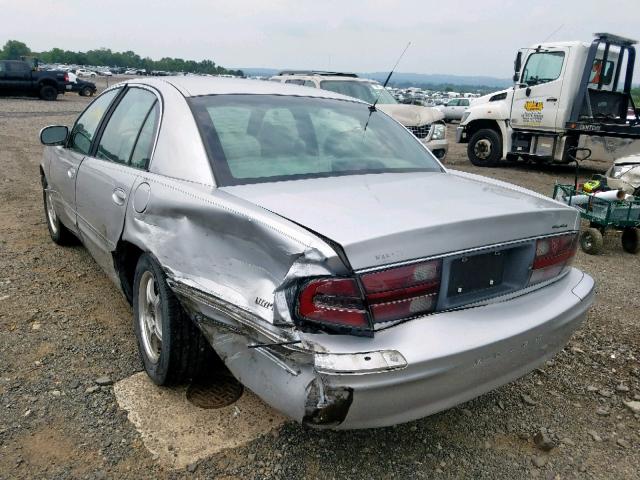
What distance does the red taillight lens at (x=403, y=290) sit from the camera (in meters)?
1.82

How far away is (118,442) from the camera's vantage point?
2361 millimetres

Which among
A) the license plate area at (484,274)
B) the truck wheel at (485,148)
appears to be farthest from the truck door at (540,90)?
the license plate area at (484,274)

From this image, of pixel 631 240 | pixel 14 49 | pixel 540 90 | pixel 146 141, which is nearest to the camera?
pixel 146 141

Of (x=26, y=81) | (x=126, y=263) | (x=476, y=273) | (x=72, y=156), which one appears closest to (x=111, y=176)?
(x=126, y=263)

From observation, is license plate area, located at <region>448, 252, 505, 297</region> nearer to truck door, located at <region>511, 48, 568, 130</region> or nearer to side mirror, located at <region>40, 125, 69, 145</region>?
side mirror, located at <region>40, 125, 69, 145</region>

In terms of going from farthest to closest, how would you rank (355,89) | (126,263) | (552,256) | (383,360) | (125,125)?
(355,89), (125,125), (126,263), (552,256), (383,360)

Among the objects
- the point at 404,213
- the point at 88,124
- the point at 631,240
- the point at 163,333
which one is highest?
the point at 88,124

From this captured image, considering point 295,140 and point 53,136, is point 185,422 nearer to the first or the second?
point 295,140

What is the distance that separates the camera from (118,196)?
2.92 metres

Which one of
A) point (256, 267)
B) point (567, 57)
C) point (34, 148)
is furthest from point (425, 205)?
point (34, 148)

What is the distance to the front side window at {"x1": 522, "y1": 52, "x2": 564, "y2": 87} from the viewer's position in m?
11.0

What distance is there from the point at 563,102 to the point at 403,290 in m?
10.5

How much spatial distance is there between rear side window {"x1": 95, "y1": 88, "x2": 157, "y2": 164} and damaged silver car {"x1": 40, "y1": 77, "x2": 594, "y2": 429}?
0.03 meters

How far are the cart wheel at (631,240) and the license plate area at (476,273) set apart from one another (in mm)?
4479
